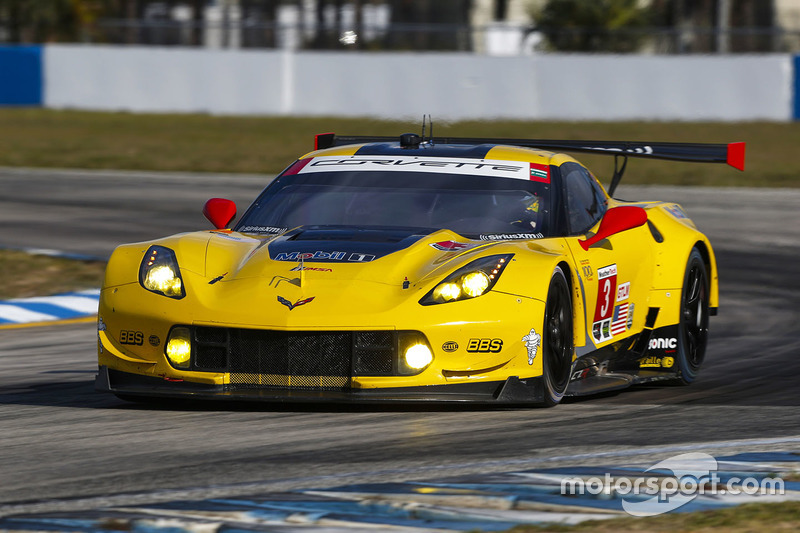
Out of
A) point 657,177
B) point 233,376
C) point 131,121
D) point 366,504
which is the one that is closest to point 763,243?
point 657,177

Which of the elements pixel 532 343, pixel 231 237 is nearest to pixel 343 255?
pixel 231 237

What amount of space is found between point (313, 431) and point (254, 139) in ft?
81.4

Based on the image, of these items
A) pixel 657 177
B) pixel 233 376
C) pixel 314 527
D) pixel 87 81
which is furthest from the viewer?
pixel 87 81

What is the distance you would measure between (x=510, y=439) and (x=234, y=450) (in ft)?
3.36

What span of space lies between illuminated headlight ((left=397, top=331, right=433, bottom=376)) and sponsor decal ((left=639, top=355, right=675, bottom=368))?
2.00 m

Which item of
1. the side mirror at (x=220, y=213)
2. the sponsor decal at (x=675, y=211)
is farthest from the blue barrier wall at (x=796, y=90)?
the side mirror at (x=220, y=213)

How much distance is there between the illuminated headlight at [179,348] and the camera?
6.12 metres

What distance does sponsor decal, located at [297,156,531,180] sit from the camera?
23.9 ft

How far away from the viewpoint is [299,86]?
36.4m

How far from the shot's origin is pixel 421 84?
3469 cm

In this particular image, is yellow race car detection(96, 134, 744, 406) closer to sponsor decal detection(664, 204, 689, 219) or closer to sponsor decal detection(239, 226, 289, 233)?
sponsor decal detection(239, 226, 289, 233)

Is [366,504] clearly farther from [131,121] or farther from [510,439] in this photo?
[131,121]

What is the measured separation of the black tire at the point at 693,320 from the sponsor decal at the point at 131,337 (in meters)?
2.89

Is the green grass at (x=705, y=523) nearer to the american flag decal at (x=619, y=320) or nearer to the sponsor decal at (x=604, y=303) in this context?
the sponsor decal at (x=604, y=303)
